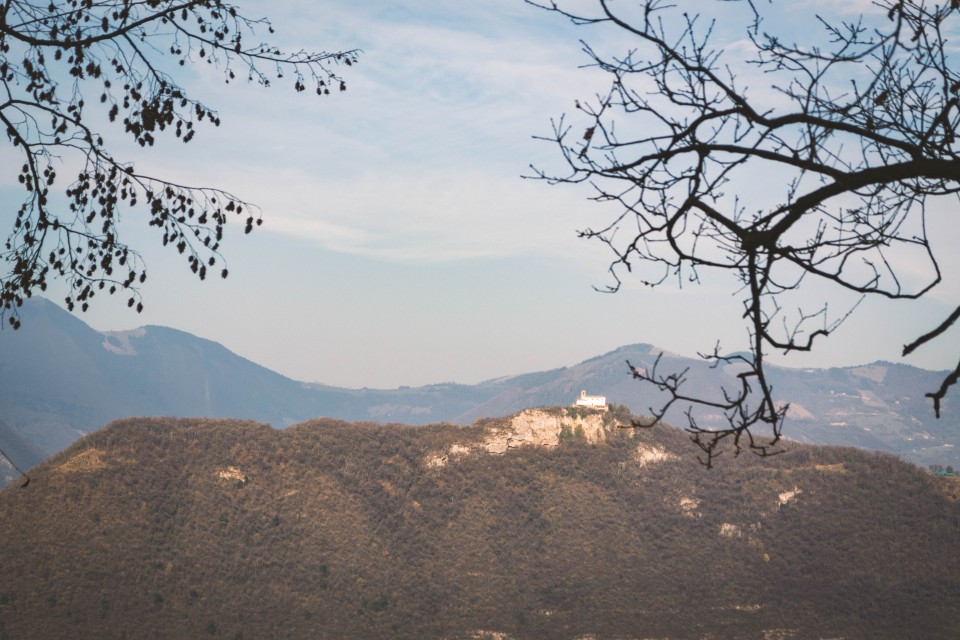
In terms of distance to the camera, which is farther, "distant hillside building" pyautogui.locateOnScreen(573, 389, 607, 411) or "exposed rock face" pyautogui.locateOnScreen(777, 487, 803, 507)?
"distant hillside building" pyautogui.locateOnScreen(573, 389, 607, 411)

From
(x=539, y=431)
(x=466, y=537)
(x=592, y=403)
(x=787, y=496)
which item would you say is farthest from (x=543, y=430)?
(x=787, y=496)

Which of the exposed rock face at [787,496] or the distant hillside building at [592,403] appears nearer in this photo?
the exposed rock face at [787,496]

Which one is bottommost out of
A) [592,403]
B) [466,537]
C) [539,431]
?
[466,537]

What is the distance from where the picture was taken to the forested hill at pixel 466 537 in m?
53.7

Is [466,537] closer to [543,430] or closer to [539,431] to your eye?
[539,431]

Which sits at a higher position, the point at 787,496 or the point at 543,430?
the point at 543,430

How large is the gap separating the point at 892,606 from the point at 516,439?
31653mm

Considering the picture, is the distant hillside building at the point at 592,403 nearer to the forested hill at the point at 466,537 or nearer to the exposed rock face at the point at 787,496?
the forested hill at the point at 466,537

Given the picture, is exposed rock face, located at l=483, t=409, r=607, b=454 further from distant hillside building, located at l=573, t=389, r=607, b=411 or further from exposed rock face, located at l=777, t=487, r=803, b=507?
exposed rock face, located at l=777, t=487, r=803, b=507

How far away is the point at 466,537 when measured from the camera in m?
64.9

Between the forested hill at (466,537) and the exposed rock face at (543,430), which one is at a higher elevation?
the exposed rock face at (543,430)

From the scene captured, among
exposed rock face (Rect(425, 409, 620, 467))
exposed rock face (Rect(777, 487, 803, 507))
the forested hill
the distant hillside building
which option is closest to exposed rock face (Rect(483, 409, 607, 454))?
exposed rock face (Rect(425, 409, 620, 467))

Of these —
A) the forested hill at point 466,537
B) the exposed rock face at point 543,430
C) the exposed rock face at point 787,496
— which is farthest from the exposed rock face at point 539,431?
the exposed rock face at point 787,496

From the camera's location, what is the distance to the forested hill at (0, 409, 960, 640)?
53.7 meters
